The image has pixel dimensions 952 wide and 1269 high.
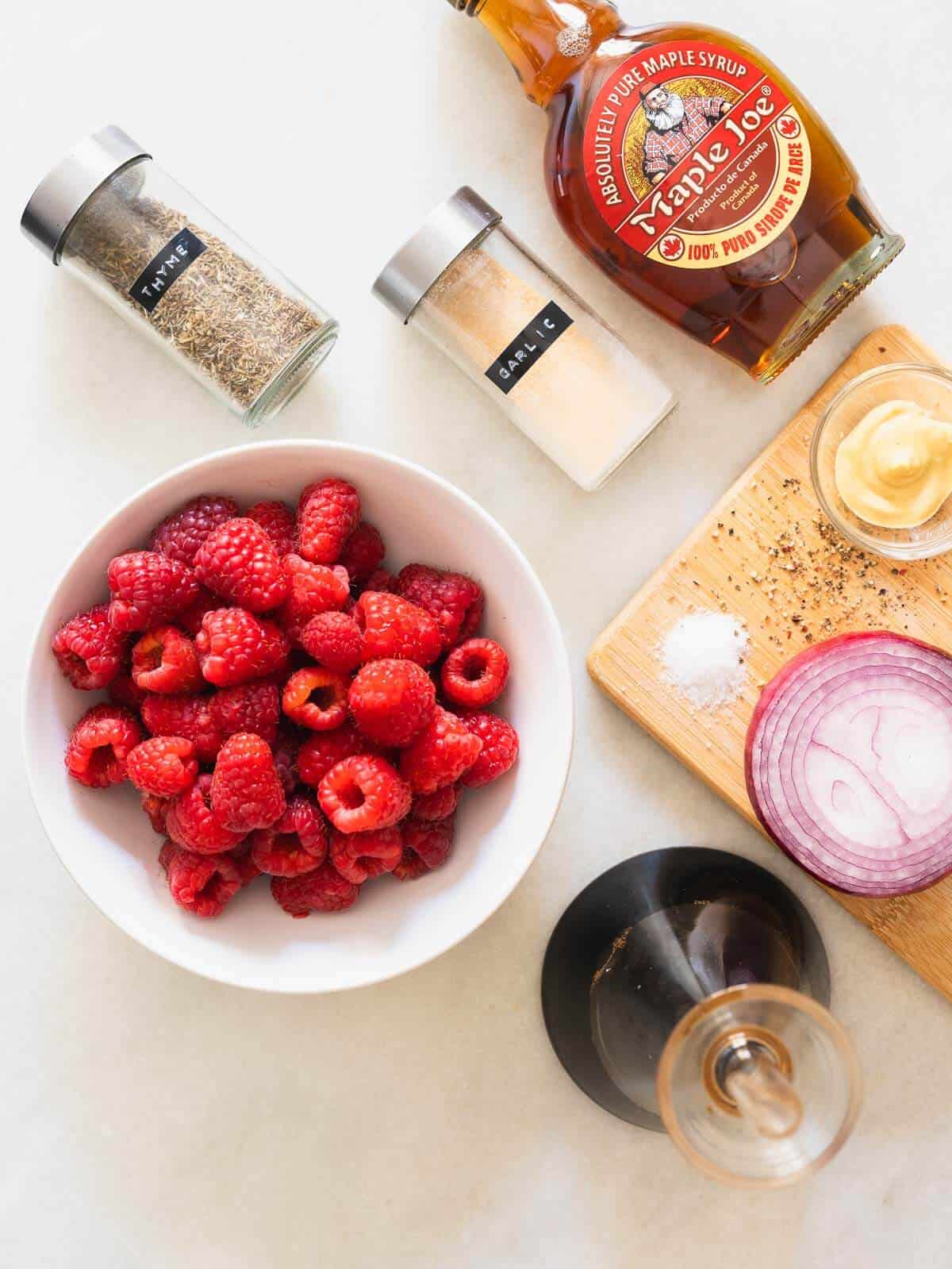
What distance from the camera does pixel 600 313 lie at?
1176 mm

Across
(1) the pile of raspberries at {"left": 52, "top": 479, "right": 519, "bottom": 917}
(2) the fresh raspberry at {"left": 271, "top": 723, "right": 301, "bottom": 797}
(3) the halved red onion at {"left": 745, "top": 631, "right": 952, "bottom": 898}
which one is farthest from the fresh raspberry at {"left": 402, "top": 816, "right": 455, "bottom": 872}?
(3) the halved red onion at {"left": 745, "top": 631, "right": 952, "bottom": 898}

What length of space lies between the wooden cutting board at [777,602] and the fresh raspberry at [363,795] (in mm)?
339

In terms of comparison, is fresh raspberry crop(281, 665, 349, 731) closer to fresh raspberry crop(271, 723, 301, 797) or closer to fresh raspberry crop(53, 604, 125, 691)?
fresh raspberry crop(271, 723, 301, 797)

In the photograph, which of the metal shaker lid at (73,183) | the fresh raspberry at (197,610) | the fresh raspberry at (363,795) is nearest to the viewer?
the fresh raspberry at (363,795)

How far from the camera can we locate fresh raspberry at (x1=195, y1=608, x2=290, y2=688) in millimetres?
871

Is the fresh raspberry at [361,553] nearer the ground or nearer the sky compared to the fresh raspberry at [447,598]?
nearer the ground

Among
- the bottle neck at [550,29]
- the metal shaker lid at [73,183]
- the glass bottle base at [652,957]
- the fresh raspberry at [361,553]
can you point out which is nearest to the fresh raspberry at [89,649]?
the fresh raspberry at [361,553]

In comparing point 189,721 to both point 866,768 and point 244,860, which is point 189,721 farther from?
point 866,768

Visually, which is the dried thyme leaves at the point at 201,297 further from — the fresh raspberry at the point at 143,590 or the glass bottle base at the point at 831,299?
the glass bottle base at the point at 831,299

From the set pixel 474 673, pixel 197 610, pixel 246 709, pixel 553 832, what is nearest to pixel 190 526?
pixel 197 610

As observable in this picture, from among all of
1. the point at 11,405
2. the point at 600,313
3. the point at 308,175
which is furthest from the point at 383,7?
the point at 11,405

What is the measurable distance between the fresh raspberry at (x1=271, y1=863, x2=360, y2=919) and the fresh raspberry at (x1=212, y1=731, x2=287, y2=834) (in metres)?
0.09

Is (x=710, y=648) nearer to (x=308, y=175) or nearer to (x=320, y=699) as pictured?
(x=320, y=699)

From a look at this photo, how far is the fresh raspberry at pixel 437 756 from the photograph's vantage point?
882 millimetres
